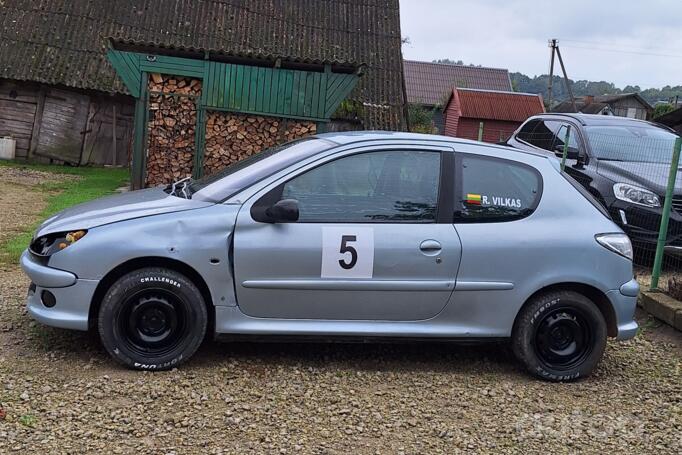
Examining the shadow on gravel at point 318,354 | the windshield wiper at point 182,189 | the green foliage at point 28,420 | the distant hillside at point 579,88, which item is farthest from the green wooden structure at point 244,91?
the distant hillside at point 579,88

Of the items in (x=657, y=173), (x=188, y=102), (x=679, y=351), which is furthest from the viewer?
(x=188, y=102)

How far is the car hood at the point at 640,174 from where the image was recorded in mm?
8023

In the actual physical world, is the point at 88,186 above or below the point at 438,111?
below

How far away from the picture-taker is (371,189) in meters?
4.77

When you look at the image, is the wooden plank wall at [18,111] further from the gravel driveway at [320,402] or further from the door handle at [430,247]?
the door handle at [430,247]

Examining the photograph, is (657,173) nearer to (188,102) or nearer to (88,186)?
(188,102)

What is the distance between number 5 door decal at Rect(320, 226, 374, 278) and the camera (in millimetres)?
4562

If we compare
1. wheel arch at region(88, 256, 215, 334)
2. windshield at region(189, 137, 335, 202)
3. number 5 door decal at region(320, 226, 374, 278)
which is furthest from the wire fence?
wheel arch at region(88, 256, 215, 334)

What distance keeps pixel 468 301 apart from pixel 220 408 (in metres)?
1.81

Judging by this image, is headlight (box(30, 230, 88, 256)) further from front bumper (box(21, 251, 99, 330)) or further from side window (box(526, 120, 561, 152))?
side window (box(526, 120, 561, 152))

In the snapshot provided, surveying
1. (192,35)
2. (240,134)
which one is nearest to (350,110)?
(192,35)

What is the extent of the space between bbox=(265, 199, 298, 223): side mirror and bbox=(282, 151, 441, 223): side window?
143 millimetres

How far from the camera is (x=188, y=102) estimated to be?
38.0 feet

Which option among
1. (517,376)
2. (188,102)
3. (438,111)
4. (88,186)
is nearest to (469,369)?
(517,376)
